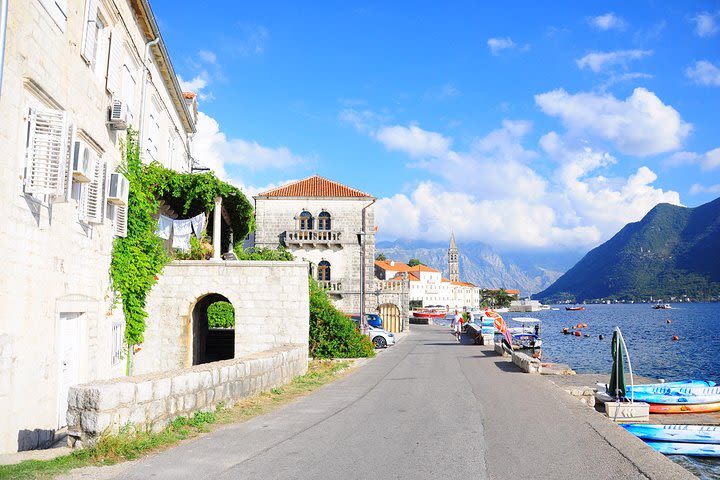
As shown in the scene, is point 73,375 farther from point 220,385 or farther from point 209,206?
point 209,206

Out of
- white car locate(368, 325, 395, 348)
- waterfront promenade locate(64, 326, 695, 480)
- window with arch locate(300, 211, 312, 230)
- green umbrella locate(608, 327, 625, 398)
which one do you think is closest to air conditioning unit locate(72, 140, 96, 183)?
waterfront promenade locate(64, 326, 695, 480)

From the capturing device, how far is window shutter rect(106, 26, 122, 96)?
12512 millimetres

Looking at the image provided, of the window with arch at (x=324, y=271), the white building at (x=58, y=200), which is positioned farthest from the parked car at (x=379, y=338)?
the white building at (x=58, y=200)

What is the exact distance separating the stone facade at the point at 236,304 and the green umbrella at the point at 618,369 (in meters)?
8.55

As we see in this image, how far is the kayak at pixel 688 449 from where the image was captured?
13.2 m

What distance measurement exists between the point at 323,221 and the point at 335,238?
208 centimetres

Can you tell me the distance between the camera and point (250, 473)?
249 inches

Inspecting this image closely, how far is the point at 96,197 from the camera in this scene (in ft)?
37.2

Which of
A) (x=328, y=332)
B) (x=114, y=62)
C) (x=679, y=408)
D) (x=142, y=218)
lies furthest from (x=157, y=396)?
(x=679, y=408)

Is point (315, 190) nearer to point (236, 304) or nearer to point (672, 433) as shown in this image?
point (236, 304)

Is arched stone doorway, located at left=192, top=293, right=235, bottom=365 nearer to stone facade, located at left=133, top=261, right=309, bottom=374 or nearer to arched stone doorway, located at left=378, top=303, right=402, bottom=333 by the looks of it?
stone facade, located at left=133, top=261, right=309, bottom=374

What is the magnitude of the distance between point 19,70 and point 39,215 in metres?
2.20

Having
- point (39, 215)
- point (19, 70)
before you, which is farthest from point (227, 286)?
point (19, 70)

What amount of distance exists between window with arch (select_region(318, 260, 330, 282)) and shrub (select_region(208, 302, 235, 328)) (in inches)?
801
